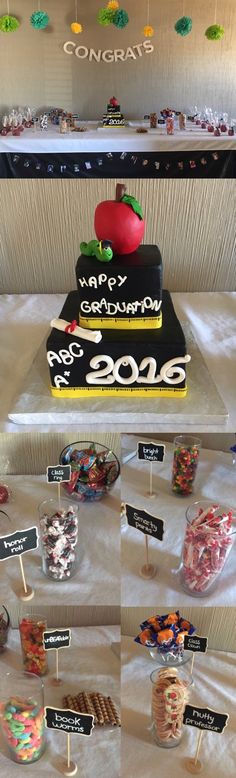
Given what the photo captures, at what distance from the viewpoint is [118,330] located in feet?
2.77

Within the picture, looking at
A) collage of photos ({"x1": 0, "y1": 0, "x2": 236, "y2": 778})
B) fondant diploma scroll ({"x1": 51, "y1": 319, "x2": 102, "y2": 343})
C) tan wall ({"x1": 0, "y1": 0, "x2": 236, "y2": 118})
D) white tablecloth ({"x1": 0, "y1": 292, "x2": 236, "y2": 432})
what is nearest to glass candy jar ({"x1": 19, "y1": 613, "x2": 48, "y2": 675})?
collage of photos ({"x1": 0, "y1": 0, "x2": 236, "y2": 778})

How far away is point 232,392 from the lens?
0.87 meters

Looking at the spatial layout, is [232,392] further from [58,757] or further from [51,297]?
[58,757]

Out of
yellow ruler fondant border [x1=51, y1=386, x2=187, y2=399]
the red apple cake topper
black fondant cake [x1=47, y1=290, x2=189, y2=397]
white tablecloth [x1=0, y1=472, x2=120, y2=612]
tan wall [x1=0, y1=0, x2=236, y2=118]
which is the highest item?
tan wall [x1=0, y1=0, x2=236, y2=118]

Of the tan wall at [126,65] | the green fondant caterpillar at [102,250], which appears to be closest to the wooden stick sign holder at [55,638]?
the green fondant caterpillar at [102,250]

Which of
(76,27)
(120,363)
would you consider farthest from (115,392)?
(76,27)

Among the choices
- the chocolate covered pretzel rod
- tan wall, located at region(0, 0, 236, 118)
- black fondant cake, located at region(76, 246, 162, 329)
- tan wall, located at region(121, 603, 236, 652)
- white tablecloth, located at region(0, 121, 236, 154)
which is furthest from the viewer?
tan wall, located at region(0, 0, 236, 118)

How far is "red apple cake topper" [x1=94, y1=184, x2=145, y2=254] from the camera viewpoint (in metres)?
0.83

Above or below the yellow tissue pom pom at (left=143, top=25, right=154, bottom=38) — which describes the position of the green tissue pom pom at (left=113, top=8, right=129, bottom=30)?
above

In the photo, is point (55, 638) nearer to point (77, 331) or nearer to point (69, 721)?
point (69, 721)

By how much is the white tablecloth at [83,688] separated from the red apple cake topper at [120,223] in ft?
2.50

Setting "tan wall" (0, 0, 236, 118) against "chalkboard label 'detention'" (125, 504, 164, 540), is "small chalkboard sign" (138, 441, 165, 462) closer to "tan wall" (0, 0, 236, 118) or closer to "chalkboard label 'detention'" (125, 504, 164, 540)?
"chalkboard label 'detention'" (125, 504, 164, 540)

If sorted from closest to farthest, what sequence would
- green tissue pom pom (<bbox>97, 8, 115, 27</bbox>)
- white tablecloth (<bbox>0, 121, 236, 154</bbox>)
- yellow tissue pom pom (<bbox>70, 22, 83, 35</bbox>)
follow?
white tablecloth (<bbox>0, 121, 236, 154</bbox>)
green tissue pom pom (<bbox>97, 8, 115, 27</bbox>)
yellow tissue pom pom (<bbox>70, 22, 83, 35</bbox>)

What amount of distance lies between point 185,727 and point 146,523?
0.41 m
